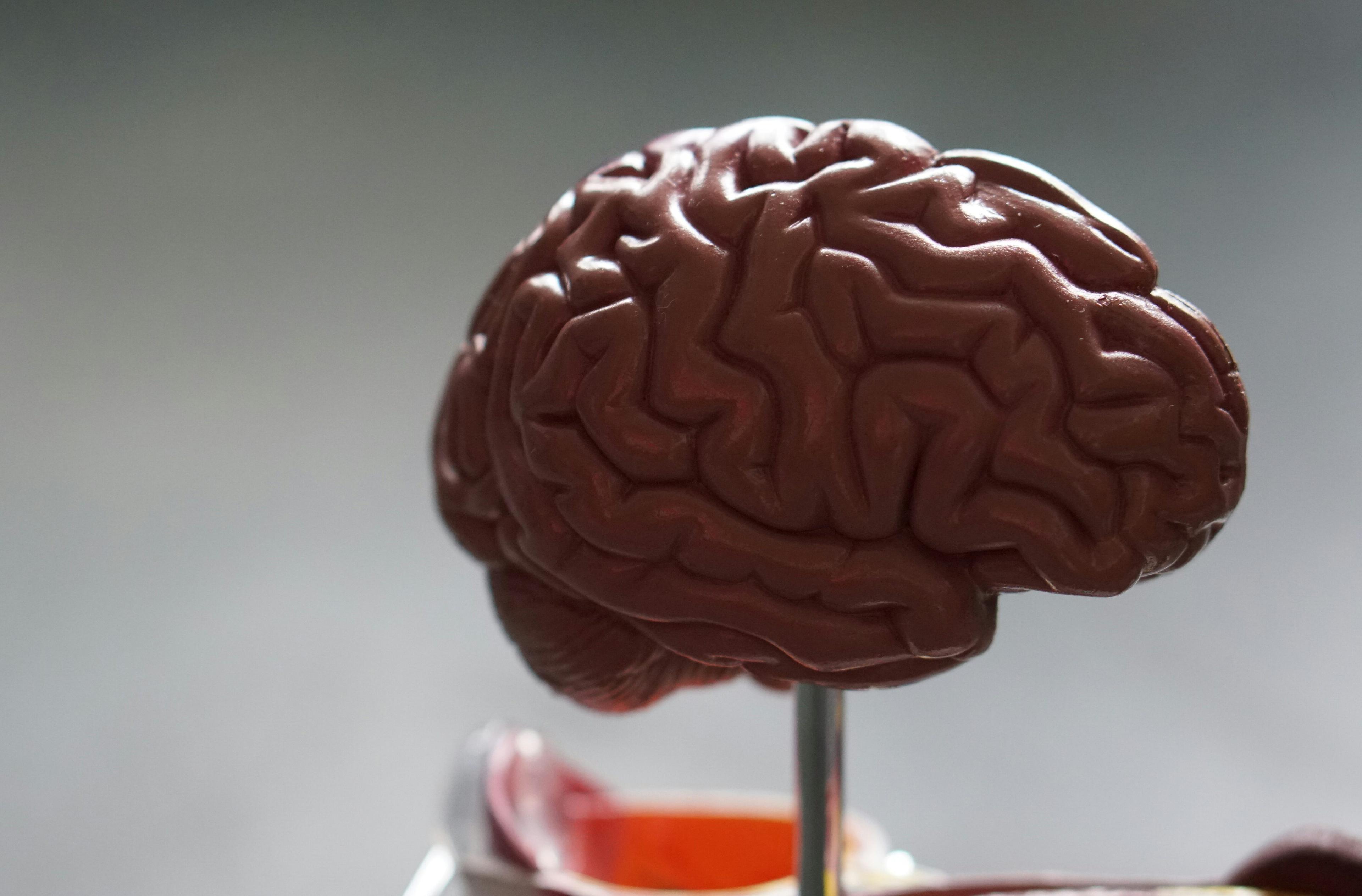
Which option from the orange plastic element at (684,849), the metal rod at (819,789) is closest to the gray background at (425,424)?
the orange plastic element at (684,849)

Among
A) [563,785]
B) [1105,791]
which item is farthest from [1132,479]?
[1105,791]

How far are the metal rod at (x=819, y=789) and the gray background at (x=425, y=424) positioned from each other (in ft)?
4.22

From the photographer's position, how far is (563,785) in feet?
4.79

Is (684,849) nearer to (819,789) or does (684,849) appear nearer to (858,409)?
(819,789)

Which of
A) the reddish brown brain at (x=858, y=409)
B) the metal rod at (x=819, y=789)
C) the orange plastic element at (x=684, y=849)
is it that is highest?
the reddish brown brain at (x=858, y=409)

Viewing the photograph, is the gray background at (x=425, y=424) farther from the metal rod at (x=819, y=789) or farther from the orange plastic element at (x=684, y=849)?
the metal rod at (x=819, y=789)

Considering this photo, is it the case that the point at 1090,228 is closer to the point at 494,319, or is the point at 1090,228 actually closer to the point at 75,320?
the point at 494,319

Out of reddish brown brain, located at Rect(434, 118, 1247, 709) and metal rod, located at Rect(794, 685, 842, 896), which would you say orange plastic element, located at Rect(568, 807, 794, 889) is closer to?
metal rod, located at Rect(794, 685, 842, 896)

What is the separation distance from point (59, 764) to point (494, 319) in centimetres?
160

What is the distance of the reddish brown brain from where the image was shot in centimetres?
65

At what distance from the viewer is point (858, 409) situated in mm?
669

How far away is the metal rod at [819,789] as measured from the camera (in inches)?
32.9

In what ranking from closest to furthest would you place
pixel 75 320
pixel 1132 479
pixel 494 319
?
pixel 1132 479 → pixel 494 319 → pixel 75 320

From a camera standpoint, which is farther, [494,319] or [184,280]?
[184,280]
